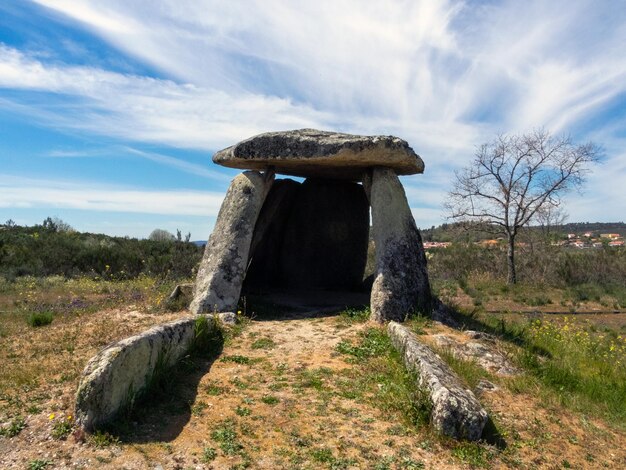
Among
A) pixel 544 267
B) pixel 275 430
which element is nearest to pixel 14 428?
pixel 275 430

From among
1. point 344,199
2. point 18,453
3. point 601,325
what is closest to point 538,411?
point 18,453

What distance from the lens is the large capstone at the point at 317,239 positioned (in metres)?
11.4

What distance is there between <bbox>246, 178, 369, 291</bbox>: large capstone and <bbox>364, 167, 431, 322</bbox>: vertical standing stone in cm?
246

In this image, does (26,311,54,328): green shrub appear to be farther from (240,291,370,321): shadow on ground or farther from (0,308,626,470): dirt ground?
(240,291,370,321): shadow on ground

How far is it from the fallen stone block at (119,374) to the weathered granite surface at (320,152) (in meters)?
4.00

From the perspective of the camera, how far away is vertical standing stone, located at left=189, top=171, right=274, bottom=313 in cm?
817

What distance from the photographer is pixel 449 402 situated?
4266 millimetres

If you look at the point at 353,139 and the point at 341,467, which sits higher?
the point at 353,139

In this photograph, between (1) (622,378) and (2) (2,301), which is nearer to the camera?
(1) (622,378)

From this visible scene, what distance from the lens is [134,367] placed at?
4.56 meters

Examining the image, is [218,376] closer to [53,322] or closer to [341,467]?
[341,467]

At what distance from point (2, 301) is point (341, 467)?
10.4m

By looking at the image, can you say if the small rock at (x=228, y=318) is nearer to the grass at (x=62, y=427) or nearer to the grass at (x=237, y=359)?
the grass at (x=237, y=359)

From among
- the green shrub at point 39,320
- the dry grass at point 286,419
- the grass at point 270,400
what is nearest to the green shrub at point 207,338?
the dry grass at point 286,419
